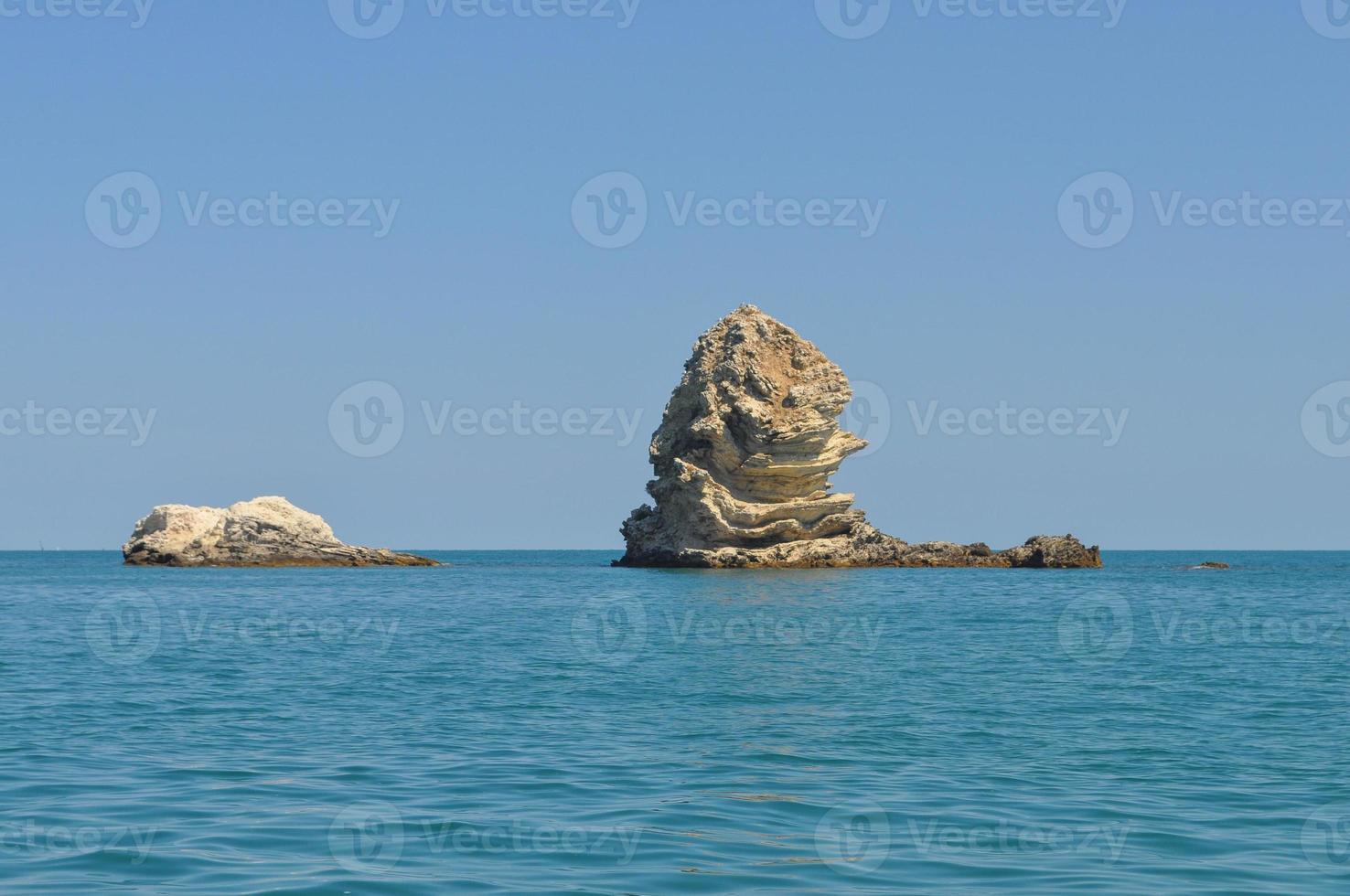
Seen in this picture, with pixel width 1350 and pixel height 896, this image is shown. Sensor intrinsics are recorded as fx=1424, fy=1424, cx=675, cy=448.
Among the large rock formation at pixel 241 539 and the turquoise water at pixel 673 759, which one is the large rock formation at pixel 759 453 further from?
the turquoise water at pixel 673 759

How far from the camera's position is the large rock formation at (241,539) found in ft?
320

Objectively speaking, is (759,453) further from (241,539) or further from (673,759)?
(673,759)

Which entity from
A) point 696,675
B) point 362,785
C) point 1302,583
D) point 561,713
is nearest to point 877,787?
point 362,785

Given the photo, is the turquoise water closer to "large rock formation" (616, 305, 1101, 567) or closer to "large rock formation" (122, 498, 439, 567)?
"large rock formation" (616, 305, 1101, 567)

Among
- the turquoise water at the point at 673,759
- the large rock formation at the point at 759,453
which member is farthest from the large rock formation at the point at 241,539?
the turquoise water at the point at 673,759

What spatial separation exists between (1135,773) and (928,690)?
30.3ft

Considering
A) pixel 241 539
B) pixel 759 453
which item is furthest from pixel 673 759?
pixel 241 539

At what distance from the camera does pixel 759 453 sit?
8162 centimetres

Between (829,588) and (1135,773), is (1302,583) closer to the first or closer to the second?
(829,588)

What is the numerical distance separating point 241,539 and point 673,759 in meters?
84.7

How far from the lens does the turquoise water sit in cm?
1288

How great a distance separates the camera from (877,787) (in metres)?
16.7

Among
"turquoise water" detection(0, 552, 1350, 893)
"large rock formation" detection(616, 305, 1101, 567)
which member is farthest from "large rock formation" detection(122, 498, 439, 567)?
"turquoise water" detection(0, 552, 1350, 893)

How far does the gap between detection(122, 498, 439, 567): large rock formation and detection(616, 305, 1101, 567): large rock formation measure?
28.3 m
